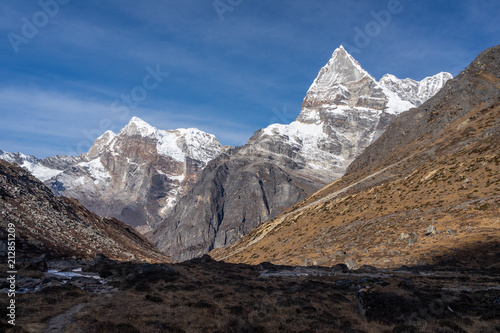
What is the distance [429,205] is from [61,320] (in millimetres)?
58556

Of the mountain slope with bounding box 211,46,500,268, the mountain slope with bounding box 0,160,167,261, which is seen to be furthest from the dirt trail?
the mountain slope with bounding box 0,160,167,261

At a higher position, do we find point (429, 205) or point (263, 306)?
point (429, 205)

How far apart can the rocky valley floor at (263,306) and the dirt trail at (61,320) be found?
49 millimetres

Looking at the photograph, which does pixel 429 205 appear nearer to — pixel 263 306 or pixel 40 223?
pixel 263 306

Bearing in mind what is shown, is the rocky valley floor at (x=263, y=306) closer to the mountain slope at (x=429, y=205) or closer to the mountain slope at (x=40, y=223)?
the mountain slope at (x=429, y=205)

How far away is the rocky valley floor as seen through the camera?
1745 cm

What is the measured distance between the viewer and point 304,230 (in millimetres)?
86250

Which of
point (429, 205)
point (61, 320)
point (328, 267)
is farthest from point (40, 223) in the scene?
point (429, 205)

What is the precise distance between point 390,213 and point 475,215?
18106 mm

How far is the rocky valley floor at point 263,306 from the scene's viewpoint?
1745 cm

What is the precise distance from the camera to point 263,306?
22703 mm

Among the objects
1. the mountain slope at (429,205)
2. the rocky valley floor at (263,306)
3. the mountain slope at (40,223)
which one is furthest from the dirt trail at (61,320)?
the mountain slope at (40,223)

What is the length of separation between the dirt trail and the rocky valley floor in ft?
0.16

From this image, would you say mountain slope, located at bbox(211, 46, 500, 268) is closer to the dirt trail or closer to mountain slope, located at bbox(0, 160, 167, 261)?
the dirt trail
